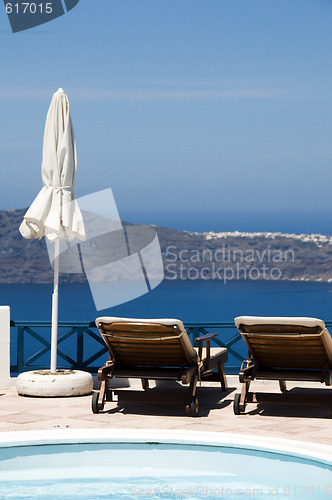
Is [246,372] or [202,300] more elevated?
[246,372]

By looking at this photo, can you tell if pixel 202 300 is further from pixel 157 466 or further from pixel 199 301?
pixel 157 466

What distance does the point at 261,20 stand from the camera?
60094 mm

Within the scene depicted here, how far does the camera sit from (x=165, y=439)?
492cm

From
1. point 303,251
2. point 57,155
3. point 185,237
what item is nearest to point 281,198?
point 303,251

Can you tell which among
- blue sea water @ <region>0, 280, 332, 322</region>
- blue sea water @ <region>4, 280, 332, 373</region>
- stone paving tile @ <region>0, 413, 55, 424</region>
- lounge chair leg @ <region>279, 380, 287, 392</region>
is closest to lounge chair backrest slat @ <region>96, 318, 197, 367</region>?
stone paving tile @ <region>0, 413, 55, 424</region>

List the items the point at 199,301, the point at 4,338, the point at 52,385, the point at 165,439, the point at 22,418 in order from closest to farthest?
the point at 165,439 < the point at 22,418 < the point at 52,385 < the point at 4,338 < the point at 199,301

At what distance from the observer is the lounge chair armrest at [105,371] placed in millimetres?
6078

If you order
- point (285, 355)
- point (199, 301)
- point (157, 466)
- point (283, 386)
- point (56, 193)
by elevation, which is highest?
point (56, 193)

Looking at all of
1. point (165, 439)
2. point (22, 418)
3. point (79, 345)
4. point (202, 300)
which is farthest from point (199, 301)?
point (165, 439)

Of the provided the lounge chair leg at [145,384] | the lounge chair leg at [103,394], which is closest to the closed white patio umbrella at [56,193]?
the lounge chair leg at [145,384]

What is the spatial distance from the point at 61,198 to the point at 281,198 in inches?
1776

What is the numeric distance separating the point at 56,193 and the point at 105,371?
182 cm

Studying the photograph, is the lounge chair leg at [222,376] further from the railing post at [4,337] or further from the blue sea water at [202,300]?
the blue sea water at [202,300]

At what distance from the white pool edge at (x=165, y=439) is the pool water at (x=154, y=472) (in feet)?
0.09
